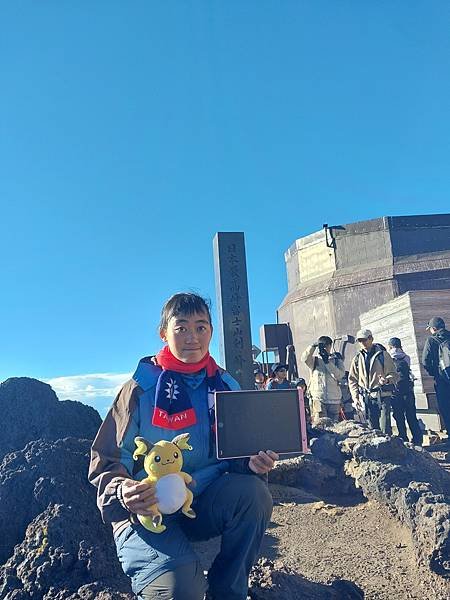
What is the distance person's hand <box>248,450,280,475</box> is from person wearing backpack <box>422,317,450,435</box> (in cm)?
573

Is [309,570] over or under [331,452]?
under

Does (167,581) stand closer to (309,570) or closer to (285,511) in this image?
(309,570)

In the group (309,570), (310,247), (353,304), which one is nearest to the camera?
(309,570)

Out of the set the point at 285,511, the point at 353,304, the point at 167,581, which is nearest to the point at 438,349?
the point at 285,511

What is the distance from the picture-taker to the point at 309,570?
3271 millimetres

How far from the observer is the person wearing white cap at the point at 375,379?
714cm

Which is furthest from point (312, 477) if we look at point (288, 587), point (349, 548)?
point (288, 587)

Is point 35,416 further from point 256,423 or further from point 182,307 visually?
point 256,423

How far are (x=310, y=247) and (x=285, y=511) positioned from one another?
16054mm

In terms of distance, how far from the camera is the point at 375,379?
7.19 meters

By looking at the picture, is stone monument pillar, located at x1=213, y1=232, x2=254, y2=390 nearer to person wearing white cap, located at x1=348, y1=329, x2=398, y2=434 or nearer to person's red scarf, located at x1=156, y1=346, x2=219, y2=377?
person wearing white cap, located at x1=348, y1=329, x2=398, y2=434

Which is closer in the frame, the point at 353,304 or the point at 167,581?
the point at 167,581

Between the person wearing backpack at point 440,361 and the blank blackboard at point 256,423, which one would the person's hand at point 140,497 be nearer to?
the blank blackboard at point 256,423

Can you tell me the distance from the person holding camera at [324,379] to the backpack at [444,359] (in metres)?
1.47
